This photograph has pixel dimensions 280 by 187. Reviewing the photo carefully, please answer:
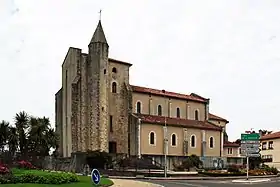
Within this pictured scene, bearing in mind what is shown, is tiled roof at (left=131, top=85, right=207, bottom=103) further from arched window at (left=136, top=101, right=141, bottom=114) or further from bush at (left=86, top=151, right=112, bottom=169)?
bush at (left=86, top=151, right=112, bottom=169)

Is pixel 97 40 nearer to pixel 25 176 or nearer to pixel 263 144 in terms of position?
pixel 263 144

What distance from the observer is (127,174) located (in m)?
55.6

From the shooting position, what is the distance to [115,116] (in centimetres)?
7906

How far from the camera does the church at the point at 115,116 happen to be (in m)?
75.5

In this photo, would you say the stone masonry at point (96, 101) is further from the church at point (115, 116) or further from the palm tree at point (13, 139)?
the palm tree at point (13, 139)

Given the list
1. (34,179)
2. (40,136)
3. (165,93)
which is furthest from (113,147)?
(34,179)

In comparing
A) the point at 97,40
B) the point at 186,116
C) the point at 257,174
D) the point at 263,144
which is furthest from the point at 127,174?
the point at 263,144

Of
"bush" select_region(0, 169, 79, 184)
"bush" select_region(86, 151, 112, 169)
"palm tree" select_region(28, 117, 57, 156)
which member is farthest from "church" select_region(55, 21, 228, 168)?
"bush" select_region(0, 169, 79, 184)

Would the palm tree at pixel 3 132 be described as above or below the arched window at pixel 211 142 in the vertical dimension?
above

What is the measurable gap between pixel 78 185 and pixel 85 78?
5087cm

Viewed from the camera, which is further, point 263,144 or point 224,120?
point 224,120

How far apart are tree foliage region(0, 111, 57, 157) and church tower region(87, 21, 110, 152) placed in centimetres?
1113

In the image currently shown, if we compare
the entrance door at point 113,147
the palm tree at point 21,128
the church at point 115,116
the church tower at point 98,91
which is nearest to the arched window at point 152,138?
the church at point 115,116

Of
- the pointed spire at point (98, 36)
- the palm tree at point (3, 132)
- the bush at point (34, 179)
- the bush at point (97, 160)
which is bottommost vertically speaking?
the bush at point (97, 160)
